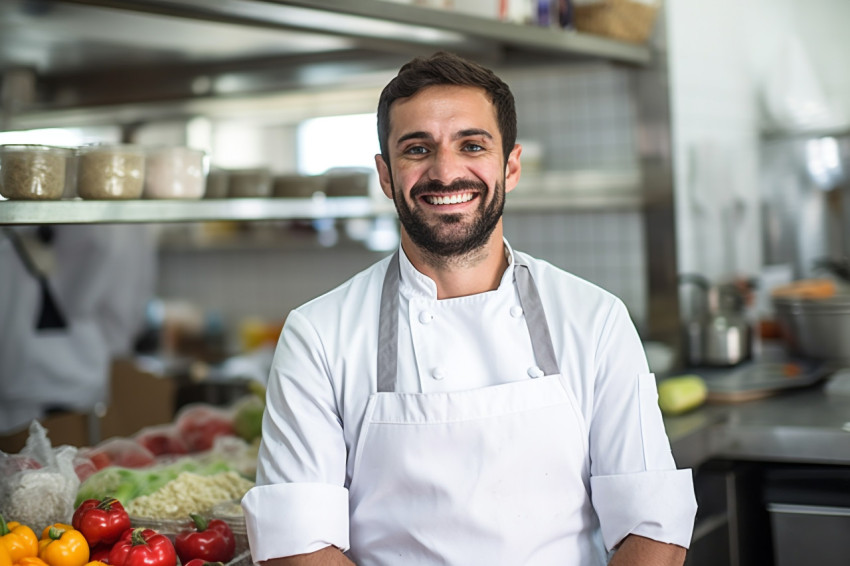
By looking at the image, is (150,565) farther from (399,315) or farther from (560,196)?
(560,196)

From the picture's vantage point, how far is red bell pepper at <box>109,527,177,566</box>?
1749mm

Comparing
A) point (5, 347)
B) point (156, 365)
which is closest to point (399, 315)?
point (5, 347)

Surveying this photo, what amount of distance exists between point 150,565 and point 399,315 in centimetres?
68

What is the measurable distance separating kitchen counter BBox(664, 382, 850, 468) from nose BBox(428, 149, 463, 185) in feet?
3.43

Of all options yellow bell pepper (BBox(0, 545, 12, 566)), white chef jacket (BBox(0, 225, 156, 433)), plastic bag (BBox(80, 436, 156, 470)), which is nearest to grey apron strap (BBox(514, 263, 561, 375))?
yellow bell pepper (BBox(0, 545, 12, 566))

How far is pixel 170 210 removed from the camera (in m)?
2.18

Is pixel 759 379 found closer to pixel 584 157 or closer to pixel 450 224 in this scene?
pixel 584 157

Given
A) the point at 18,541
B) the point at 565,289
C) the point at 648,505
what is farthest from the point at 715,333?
the point at 18,541

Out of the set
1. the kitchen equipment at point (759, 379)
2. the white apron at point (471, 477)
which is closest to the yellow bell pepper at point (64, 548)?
the white apron at point (471, 477)

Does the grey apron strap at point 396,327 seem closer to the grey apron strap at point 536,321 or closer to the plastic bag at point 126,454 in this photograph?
the grey apron strap at point 536,321

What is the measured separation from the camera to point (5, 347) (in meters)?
3.78

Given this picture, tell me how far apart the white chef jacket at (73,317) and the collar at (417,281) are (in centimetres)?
201

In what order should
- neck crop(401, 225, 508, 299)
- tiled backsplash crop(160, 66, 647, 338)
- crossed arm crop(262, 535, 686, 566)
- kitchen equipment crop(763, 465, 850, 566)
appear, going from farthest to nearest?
tiled backsplash crop(160, 66, 647, 338)
kitchen equipment crop(763, 465, 850, 566)
neck crop(401, 225, 508, 299)
crossed arm crop(262, 535, 686, 566)

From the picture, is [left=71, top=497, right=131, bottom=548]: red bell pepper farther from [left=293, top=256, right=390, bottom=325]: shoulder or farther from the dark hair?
the dark hair
